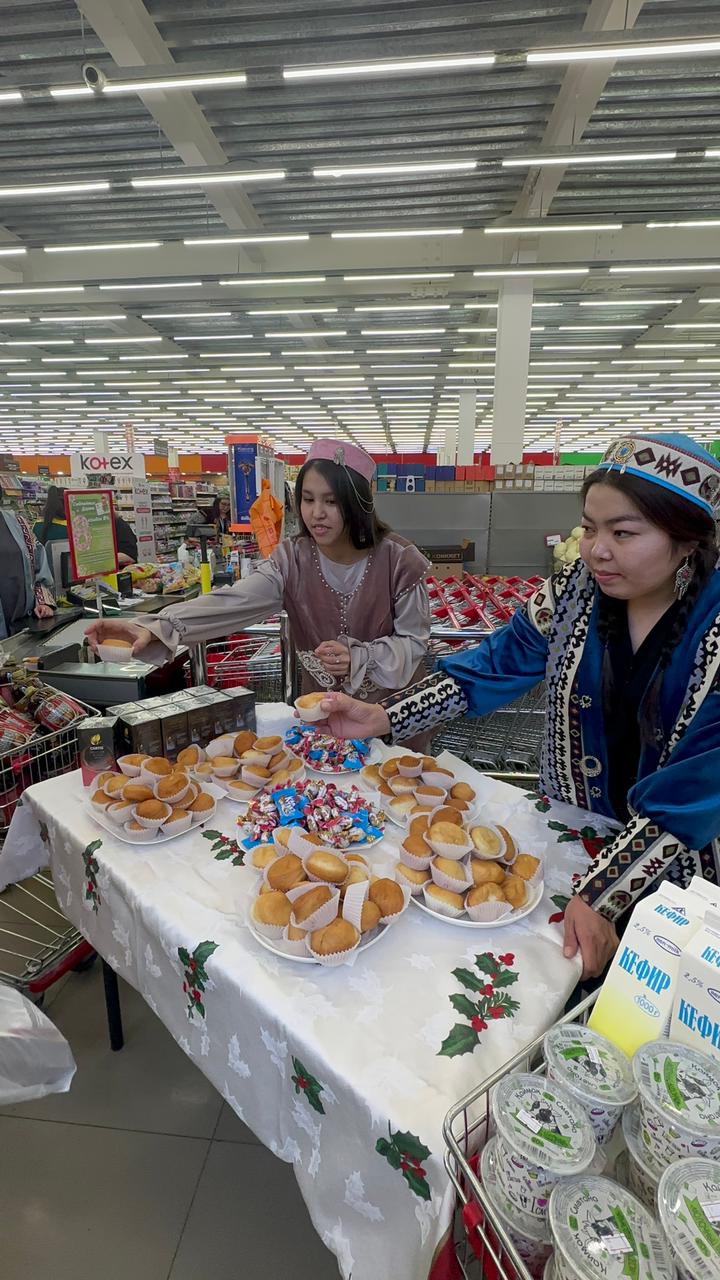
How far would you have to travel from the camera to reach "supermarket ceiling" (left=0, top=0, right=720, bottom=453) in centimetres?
432

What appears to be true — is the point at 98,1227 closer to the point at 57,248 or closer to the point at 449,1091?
the point at 449,1091

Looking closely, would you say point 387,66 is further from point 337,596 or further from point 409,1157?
point 409,1157

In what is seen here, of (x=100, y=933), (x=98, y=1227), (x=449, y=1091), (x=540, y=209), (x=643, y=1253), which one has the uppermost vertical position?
(x=540, y=209)

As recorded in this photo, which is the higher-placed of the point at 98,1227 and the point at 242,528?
the point at 242,528

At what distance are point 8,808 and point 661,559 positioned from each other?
1.95 m

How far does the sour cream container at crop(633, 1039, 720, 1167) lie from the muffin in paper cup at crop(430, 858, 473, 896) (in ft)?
1.58

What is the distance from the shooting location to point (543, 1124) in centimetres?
62

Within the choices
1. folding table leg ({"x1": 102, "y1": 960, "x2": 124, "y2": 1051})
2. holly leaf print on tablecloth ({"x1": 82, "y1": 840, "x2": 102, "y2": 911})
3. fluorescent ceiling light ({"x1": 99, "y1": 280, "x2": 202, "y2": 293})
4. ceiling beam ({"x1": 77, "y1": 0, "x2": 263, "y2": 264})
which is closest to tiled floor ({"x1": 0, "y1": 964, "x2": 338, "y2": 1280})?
folding table leg ({"x1": 102, "y1": 960, "x2": 124, "y2": 1051})

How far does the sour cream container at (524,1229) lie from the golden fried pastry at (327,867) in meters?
0.53

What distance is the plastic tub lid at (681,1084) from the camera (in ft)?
1.94

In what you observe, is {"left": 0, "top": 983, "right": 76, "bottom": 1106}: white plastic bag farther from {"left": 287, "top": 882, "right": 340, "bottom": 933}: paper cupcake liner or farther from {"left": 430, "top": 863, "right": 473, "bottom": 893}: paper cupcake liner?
{"left": 430, "top": 863, "right": 473, "bottom": 893}: paper cupcake liner

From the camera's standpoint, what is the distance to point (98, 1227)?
1462 millimetres

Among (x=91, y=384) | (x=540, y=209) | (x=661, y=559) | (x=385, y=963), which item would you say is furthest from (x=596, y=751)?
(x=91, y=384)

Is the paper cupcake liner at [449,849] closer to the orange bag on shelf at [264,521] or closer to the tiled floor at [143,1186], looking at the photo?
the tiled floor at [143,1186]
